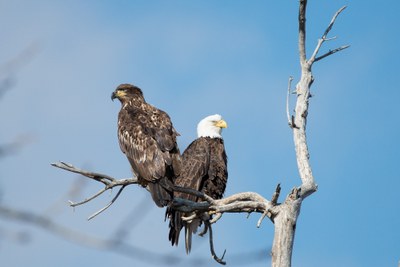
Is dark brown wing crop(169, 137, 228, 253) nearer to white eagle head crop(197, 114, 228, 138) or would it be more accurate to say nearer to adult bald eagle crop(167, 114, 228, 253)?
adult bald eagle crop(167, 114, 228, 253)

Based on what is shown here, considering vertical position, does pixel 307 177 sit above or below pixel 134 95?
below

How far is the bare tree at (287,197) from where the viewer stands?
631 cm

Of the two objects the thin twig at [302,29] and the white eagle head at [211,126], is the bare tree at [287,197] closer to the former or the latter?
the thin twig at [302,29]

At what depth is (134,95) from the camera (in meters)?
9.05

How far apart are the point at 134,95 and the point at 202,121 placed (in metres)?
1.35

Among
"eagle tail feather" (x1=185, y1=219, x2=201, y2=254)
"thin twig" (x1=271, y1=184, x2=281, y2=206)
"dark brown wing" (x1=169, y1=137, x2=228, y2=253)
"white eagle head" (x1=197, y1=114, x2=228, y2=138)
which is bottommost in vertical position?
"thin twig" (x1=271, y1=184, x2=281, y2=206)

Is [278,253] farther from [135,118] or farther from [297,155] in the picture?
[135,118]

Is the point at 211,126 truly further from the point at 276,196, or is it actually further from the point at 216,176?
the point at 276,196

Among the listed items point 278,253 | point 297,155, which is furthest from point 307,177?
point 278,253

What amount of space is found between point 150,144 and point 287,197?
204cm

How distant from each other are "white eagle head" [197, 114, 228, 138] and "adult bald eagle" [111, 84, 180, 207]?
3.98ft

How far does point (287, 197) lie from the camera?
6.39 m

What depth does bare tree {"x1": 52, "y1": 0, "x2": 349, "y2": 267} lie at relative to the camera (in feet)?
20.7

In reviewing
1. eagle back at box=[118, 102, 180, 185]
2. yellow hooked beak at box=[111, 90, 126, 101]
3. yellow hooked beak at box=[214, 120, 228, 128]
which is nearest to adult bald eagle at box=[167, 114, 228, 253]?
yellow hooked beak at box=[214, 120, 228, 128]
